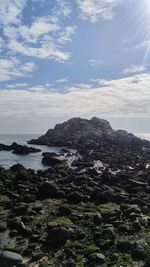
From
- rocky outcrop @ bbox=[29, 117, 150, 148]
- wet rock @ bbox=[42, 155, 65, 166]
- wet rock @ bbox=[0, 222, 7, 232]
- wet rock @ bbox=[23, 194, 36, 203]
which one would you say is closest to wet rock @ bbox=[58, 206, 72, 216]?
wet rock @ bbox=[23, 194, 36, 203]

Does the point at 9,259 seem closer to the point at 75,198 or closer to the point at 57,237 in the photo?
the point at 57,237

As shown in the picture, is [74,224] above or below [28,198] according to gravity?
below

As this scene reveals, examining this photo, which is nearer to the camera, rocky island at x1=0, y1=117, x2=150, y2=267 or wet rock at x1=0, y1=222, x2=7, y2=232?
rocky island at x1=0, y1=117, x2=150, y2=267

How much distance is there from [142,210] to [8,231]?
1236cm

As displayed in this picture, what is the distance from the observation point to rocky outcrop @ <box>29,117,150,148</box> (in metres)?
151

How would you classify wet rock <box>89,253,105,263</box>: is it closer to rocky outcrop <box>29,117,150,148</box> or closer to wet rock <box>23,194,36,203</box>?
wet rock <box>23,194,36,203</box>

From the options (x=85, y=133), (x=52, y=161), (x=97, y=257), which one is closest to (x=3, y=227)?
(x=97, y=257)

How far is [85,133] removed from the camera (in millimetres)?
168500

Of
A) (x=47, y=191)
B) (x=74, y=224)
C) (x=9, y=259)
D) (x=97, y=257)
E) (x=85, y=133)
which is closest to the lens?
(x=9, y=259)

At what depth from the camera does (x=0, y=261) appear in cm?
1925

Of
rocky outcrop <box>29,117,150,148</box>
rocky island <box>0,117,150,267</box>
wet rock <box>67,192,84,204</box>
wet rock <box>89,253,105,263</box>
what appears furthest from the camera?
rocky outcrop <box>29,117,150,148</box>

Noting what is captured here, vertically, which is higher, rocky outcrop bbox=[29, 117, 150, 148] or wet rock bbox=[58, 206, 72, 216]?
rocky outcrop bbox=[29, 117, 150, 148]

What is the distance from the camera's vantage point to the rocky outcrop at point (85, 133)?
497 feet

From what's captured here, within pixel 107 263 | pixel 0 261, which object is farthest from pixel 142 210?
pixel 0 261
